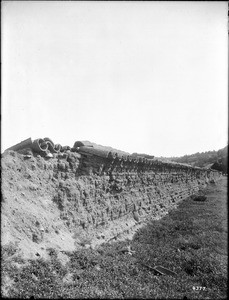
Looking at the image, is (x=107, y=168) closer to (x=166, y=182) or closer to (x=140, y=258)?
(x=140, y=258)

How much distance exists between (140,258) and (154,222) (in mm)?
4535

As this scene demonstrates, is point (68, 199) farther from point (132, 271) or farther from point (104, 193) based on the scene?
point (132, 271)

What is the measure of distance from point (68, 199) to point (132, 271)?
2703mm

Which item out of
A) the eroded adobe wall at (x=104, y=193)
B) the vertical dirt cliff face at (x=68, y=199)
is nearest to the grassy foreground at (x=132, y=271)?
the vertical dirt cliff face at (x=68, y=199)

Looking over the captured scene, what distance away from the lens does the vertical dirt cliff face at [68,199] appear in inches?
215

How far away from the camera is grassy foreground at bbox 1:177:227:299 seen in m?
4.29

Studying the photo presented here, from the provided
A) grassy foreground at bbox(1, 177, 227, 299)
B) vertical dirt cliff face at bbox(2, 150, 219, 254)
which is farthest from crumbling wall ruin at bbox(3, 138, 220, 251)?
grassy foreground at bbox(1, 177, 227, 299)

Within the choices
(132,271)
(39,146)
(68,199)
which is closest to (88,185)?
(68,199)

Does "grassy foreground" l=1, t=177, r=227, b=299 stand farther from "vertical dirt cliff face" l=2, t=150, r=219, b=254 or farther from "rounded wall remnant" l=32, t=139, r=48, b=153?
"rounded wall remnant" l=32, t=139, r=48, b=153

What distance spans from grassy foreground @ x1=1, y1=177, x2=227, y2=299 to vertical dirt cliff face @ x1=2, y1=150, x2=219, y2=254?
0.53 meters

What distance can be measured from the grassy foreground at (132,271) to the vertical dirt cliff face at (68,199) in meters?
0.53

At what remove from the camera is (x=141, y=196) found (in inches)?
443

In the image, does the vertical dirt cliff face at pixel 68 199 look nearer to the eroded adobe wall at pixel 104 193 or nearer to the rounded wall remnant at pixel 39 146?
the eroded adobe wall at pixel 104 193

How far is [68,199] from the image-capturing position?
6.92 metres
